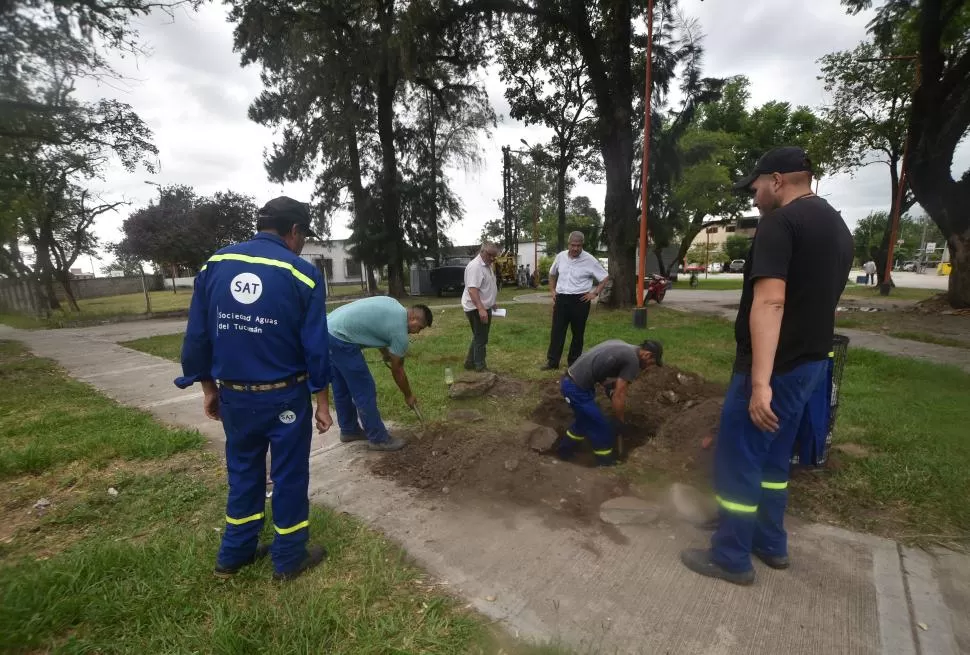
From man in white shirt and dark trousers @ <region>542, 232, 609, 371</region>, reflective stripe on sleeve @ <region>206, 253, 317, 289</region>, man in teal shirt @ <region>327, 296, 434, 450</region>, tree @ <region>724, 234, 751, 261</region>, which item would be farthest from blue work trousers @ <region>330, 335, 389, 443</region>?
tree @ <region>724, 234, 751, 261</region>

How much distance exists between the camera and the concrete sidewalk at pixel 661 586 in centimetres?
176

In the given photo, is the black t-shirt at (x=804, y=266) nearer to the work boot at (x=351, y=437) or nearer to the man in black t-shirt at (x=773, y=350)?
the man in black t-shirt at (x=773, y=350)

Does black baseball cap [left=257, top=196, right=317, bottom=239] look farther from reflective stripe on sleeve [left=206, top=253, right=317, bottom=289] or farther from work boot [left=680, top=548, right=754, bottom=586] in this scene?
work boot [left=680, top=548, right=754, bottom=586]

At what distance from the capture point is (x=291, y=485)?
6.91 feet

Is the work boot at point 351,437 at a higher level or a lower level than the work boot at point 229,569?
higher

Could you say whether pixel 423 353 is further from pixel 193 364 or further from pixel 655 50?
pixel 655 50

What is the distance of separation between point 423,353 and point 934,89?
12.8 meters

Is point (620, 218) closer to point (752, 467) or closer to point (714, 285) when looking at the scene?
point (752, 467)

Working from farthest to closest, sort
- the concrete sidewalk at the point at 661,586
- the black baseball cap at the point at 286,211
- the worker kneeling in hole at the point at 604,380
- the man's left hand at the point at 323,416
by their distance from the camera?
the worker kneeling in hole at the point at 604,380 < the man's left hand at the point at 323,416 < the black baseball cap at the point at 286,211 < the concrete sidewalk at the point at 661,586

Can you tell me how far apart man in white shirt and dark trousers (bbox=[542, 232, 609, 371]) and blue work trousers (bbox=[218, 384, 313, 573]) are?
13.4 feet

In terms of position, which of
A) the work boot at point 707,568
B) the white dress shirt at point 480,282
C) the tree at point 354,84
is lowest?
the work boot at point 707,568

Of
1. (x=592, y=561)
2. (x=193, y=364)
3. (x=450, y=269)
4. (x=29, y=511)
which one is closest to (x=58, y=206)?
(x=450, y=269)

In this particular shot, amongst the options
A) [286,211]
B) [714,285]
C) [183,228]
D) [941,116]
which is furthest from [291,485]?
[714,285]

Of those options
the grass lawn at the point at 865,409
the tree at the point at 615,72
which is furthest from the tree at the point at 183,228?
the tree at the point at 615,72
